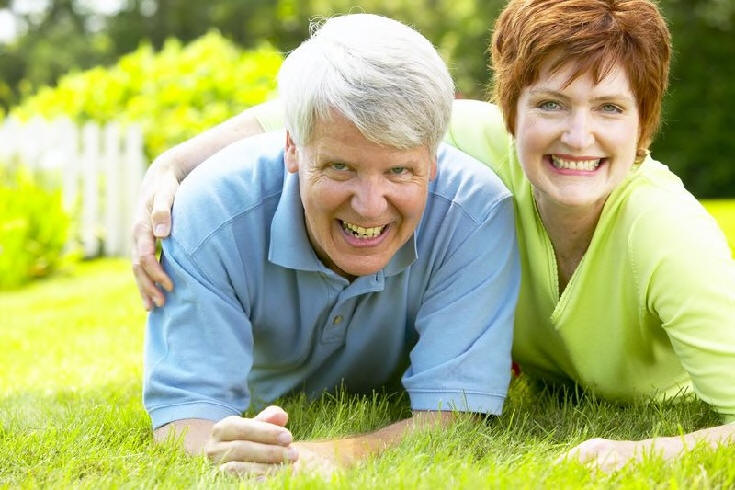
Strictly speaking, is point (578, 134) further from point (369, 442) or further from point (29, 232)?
point (29, 232)

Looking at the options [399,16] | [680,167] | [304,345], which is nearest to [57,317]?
[304,345]

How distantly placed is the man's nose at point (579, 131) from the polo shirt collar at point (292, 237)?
0.51 metres

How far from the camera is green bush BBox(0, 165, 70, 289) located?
27.8 ft

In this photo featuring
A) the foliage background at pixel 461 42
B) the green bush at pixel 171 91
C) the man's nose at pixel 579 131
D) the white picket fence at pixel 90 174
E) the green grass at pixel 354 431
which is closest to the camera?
the green grass at pixel 354 431

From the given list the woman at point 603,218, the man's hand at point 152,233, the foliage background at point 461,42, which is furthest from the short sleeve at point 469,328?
the foliage background at point 461,42

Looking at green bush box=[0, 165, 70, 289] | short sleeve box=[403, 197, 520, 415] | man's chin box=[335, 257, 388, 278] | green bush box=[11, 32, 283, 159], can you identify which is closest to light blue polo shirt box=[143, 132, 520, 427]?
short sleeve box=[403, 197, 520, 415]

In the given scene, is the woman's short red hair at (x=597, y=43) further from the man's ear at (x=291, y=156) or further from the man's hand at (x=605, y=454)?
the man's hand at (x=605, y=454)

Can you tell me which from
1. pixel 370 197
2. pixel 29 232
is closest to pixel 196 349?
pixel 370 197

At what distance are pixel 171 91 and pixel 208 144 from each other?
20.0 ft

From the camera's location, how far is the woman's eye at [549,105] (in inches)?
118

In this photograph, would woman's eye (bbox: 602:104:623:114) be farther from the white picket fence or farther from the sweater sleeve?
the white picket fence

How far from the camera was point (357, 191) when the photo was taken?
2.73 metres

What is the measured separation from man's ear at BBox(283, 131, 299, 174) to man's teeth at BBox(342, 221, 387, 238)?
0.71 feet

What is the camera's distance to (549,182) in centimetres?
300
